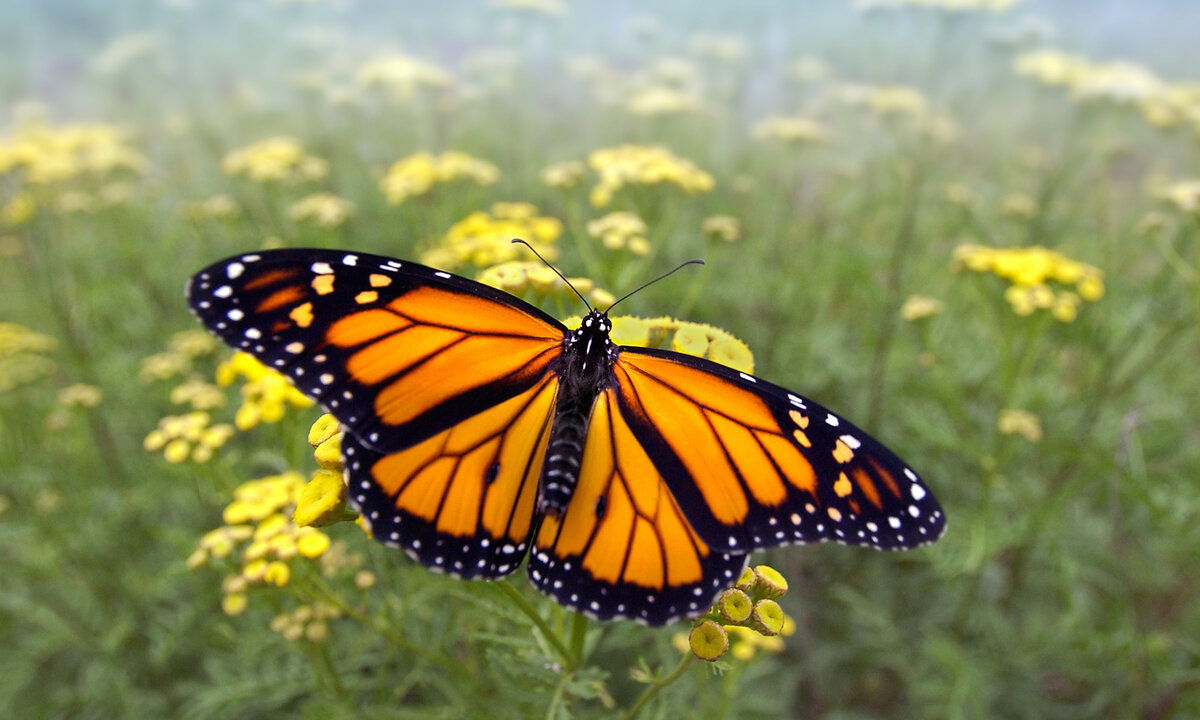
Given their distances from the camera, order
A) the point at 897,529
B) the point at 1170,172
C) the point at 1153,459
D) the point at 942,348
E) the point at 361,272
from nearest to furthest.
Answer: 1. the point at 897,529
2. the point at 361,272
3. the point at 1153,459
4. the point at 942,348
5. the point at 1170,172

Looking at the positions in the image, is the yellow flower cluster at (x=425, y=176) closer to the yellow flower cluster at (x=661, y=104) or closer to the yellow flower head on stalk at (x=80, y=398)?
the yellow flower head on stalk at (x=80, y=398)

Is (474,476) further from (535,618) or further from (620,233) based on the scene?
(620,233)

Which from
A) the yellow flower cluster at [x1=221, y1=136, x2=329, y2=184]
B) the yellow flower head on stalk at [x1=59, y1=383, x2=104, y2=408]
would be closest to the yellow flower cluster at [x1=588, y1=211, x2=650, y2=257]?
the yellow flower cluster at [x1=221, y1=136, x2=329, y2=184]

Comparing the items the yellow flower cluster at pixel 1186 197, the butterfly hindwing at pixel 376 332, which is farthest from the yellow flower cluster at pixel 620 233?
the yellow flower cluster at pixel 1186 197

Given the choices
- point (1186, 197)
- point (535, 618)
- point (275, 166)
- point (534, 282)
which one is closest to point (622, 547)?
point (535, 618)

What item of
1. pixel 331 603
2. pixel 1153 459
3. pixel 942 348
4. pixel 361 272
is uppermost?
pixel 361 272

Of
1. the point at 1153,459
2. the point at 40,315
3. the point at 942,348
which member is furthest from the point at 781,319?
the point at 40,315

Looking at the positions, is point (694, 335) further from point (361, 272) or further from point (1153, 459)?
point (1153, 459)

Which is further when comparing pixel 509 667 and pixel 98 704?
pixel 98 704
